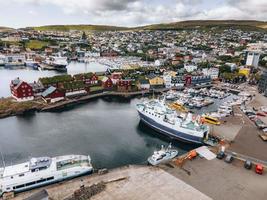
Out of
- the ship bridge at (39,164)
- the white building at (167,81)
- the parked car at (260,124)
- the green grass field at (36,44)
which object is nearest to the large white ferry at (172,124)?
the parked car at (260,124)

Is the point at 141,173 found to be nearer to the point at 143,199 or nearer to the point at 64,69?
the point at 143,199

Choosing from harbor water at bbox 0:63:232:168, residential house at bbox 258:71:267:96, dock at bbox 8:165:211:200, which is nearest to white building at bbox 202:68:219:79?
residential house at bbox 258:71:267:96

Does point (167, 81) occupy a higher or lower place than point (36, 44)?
lower

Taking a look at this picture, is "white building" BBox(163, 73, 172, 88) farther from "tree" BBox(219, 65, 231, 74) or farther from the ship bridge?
the ship bridge

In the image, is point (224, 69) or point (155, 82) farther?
point (224, 69)

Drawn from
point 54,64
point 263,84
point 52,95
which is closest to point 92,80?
point 52,95

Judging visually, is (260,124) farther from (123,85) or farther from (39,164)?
(123,85)
